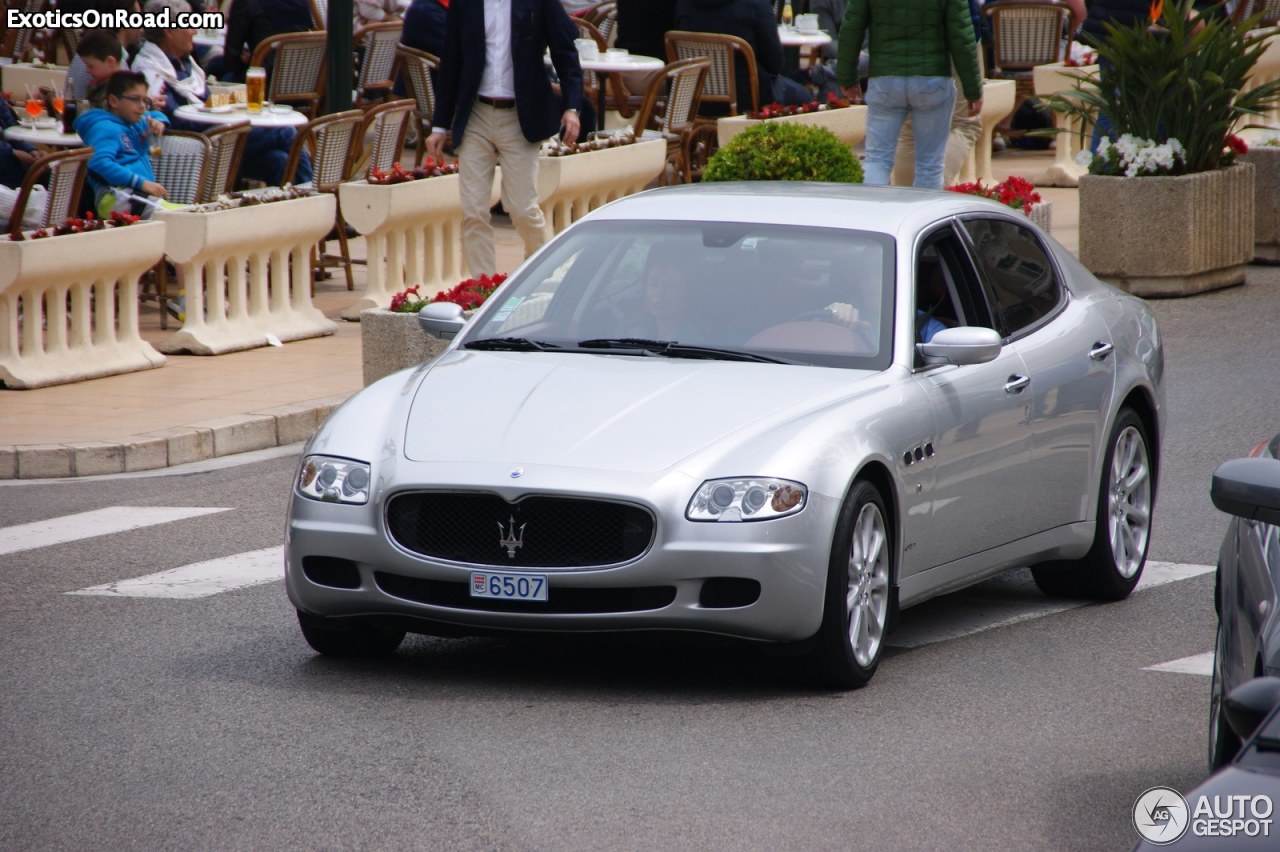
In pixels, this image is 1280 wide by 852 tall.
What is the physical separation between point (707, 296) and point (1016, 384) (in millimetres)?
1113

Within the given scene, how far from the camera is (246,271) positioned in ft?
47.4

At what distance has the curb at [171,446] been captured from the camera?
35.8 ft

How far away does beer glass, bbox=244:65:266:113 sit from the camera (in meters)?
16.6

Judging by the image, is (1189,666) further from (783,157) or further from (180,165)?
(180,165)

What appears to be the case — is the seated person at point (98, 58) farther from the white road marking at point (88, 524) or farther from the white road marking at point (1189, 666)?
the white road marking at point (1189, 666)

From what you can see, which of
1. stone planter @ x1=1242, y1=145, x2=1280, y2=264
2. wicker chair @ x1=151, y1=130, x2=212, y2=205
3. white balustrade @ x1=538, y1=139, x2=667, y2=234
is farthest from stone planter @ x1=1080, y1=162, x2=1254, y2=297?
wicker chair @ x1=151, y1=130, x2=212, y2=205

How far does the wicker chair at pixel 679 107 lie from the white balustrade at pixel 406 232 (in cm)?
282

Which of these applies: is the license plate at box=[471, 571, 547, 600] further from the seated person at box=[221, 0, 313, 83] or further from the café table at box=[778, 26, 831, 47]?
the café table at box=[778, 26, 831, 47]

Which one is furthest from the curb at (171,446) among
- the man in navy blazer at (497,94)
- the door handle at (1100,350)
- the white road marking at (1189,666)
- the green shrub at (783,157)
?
the white road marking at (1189,666)

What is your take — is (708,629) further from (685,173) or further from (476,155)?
(685,173)

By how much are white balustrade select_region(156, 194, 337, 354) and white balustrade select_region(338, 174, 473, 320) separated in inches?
9.7

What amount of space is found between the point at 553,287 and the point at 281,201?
6.73m

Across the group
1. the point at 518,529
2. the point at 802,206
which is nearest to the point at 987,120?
the point at 802,206

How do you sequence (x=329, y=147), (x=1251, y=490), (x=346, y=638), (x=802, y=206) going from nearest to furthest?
1. (x=1251, y=490)
2. (x=346, y=638)
3. (x=802, y=206)
4. (x=329, y=147)
